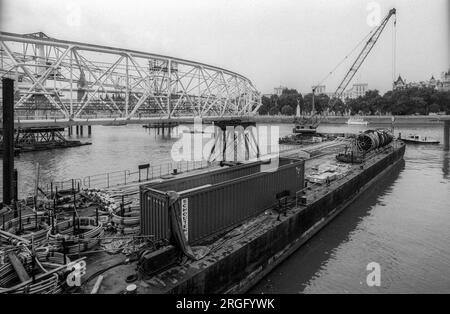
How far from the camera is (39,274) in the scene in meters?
11.1

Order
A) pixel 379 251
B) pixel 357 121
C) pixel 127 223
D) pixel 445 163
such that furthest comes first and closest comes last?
pixel 357 121
pixel 445 163
pixel 379 251
pixel 127 223

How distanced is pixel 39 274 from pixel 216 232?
742cm

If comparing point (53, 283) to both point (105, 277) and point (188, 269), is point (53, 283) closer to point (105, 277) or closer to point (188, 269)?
point (105, 277)

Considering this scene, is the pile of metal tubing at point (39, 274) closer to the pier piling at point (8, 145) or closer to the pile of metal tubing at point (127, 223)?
the pile of metal tubing at point (127, 223)

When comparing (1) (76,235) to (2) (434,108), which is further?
(2) (434,108)

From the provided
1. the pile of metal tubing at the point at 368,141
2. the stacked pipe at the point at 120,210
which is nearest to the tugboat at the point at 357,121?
the pile of metal tubing at the point at 368,141

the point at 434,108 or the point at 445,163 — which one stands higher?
the point at 434,108

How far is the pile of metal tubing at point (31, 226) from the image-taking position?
45.2 feet

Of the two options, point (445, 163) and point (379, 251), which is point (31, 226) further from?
point (445, 163)

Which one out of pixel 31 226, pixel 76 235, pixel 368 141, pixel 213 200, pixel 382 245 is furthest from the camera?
pixel 368 141

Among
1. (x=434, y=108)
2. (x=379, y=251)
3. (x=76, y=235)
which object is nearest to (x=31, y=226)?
(x=76, y=235)

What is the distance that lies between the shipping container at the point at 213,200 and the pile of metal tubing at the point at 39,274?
380 cm

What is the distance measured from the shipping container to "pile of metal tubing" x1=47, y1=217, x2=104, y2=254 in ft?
6.92
